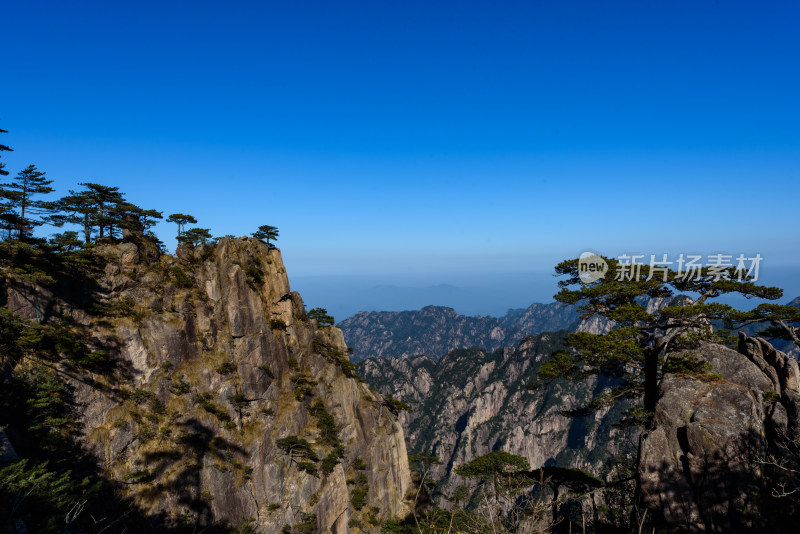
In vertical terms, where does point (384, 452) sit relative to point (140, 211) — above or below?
below

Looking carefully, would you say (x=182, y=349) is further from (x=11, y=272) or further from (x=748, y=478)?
(x=748, y=478)

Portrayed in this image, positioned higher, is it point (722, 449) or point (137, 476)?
point (722, 449)

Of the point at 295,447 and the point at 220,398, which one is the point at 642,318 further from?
the point at 220,398

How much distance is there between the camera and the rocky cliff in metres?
38.0

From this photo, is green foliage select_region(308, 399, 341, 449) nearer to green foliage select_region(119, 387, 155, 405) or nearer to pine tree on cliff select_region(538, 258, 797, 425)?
green foliage select_region(119, 387, 155, 405)

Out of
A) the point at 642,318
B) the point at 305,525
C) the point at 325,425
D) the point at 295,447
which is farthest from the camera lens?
the point at 325,425

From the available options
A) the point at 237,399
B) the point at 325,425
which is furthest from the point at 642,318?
the point at 237,399

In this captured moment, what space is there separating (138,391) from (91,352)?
20.8ft

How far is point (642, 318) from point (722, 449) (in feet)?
23.1

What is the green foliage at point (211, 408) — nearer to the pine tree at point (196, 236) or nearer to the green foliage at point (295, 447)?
the green foliage at point (295, 447)

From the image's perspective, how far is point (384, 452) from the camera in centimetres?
5759

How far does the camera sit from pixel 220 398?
150 feet

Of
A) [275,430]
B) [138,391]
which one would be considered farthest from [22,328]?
[275,430]

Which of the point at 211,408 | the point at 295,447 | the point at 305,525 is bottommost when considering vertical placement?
the point at 305,525
